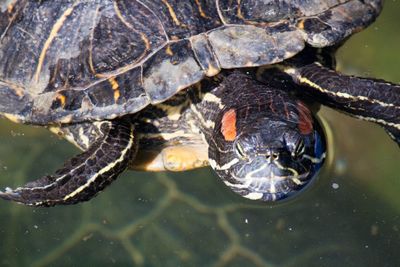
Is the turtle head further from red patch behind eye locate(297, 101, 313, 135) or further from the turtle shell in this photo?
the turtle shell

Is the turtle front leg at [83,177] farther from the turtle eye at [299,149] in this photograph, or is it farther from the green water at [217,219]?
the turtle eye at [299,149]

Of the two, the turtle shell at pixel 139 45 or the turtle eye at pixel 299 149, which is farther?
the turtle shell at pixel 139 45

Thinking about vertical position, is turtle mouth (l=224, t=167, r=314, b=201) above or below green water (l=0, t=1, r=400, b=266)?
above

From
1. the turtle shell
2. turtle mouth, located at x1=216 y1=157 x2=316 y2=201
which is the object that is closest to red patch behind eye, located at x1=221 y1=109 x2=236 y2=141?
turtle mouth, located at x1=216 y1=157 x2=316 y2=201

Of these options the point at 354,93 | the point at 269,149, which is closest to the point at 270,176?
the point at 269,149

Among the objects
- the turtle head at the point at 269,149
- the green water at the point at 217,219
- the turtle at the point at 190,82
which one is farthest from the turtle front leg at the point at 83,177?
the green water at the point at 217,219

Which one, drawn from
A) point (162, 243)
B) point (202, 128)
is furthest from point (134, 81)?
point (162, 243)

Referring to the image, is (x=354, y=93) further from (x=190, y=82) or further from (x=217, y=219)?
(x=217, y=219)

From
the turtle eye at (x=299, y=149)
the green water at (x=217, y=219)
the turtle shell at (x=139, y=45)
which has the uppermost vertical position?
the turtle shell at (x=139, y=45)
